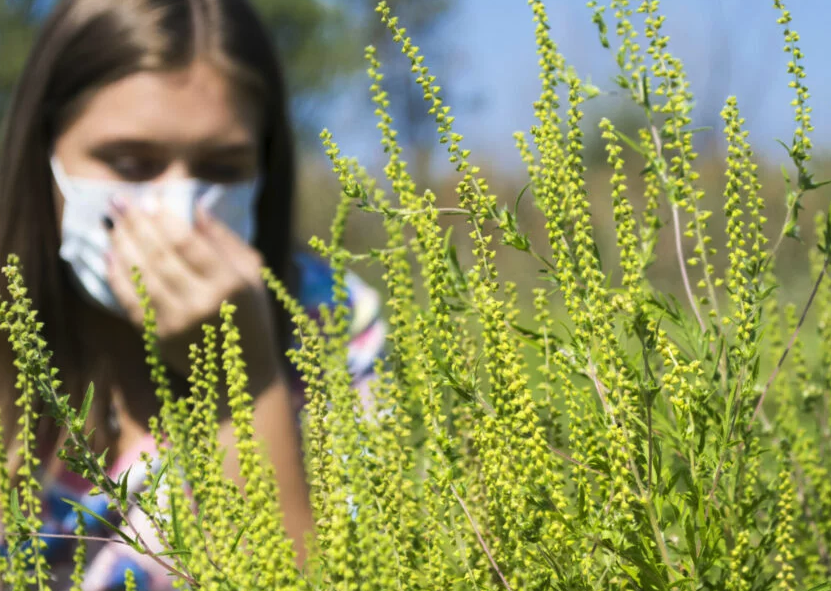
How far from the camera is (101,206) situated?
2.89 m

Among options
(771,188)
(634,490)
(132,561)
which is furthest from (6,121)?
(771,188)

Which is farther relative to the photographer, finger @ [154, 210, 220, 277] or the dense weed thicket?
finger @ [154, 210, 220, 277]

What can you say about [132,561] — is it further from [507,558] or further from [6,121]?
[507,558]

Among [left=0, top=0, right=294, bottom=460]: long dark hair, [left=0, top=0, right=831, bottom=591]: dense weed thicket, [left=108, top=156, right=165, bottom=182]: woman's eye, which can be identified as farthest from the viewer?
[left=0, top=0, right=294, bottom=460]: long dark hair

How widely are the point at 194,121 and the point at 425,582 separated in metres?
2.42

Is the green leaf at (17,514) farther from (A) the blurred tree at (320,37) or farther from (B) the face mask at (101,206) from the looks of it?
(A) the blurred tree at (320,37)

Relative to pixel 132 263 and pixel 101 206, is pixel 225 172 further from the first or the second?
pixel 132 263

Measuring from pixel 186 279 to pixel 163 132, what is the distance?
554 millimetres

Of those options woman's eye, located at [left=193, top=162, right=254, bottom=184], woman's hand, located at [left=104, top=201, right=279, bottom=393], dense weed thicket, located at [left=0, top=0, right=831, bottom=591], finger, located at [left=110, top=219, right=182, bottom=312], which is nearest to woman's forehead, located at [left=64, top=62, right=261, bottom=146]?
woman's eye, located at [left=193, top=162, right=254, bottom=184]

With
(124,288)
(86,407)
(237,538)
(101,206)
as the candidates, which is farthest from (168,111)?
(237,538)

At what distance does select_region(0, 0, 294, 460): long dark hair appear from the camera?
3.18 meters

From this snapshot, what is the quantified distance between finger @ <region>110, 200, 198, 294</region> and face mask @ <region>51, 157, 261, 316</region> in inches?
2.3

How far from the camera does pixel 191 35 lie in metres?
3.42

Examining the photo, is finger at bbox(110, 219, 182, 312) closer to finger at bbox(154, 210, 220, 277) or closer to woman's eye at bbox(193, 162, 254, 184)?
finger at bbox(154, 210, 220, 277)
